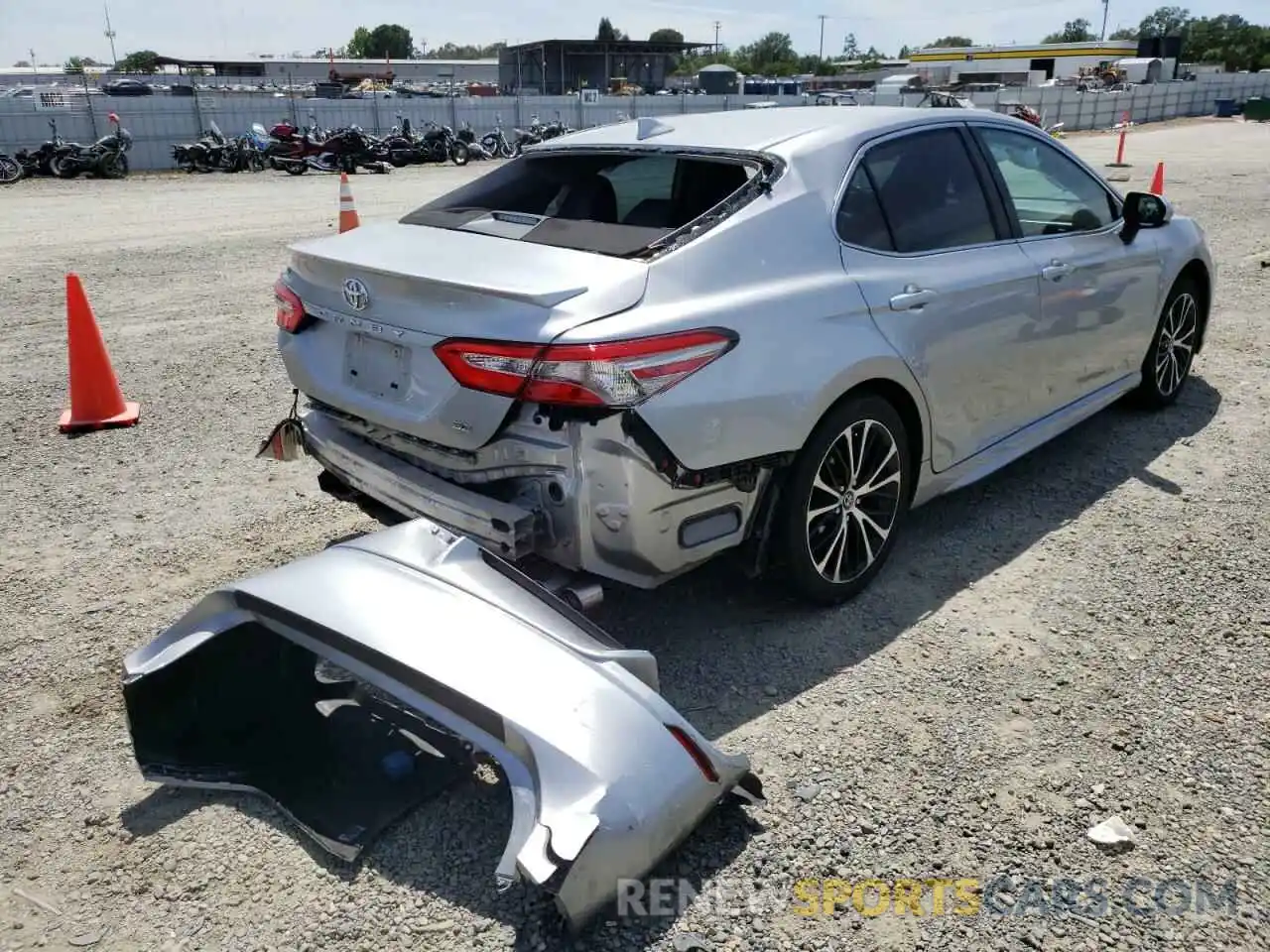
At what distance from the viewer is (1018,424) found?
14.4 feet

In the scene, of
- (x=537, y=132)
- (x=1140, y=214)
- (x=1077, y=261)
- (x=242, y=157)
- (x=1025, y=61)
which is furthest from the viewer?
(x=1025, y=61)

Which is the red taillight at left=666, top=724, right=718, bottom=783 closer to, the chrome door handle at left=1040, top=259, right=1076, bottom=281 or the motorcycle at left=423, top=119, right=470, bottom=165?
the chrome door handle at left=1040, top=259, right=1076, bottom=281

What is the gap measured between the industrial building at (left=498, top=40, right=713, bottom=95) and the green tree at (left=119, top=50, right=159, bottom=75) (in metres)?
53.4

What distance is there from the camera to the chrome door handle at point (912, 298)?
11.7ft

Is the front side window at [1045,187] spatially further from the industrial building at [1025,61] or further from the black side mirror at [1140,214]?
the industrial building at [1025,61]

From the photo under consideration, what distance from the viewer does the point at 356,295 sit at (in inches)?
128

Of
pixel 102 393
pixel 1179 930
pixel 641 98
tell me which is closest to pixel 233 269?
pixel 102 393

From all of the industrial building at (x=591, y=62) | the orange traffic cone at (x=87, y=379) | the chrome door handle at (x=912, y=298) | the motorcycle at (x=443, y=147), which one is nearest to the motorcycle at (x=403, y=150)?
the motorcycle at (x=443, y=147)

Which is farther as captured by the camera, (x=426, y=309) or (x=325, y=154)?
(x=325, y=154)

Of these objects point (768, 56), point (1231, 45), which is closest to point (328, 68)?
point (768, 56)

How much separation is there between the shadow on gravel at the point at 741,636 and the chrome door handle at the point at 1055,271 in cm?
104

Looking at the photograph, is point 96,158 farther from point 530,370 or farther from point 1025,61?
point 1025,61

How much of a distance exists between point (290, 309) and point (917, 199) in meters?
2.37

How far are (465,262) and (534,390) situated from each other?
0.60 m
